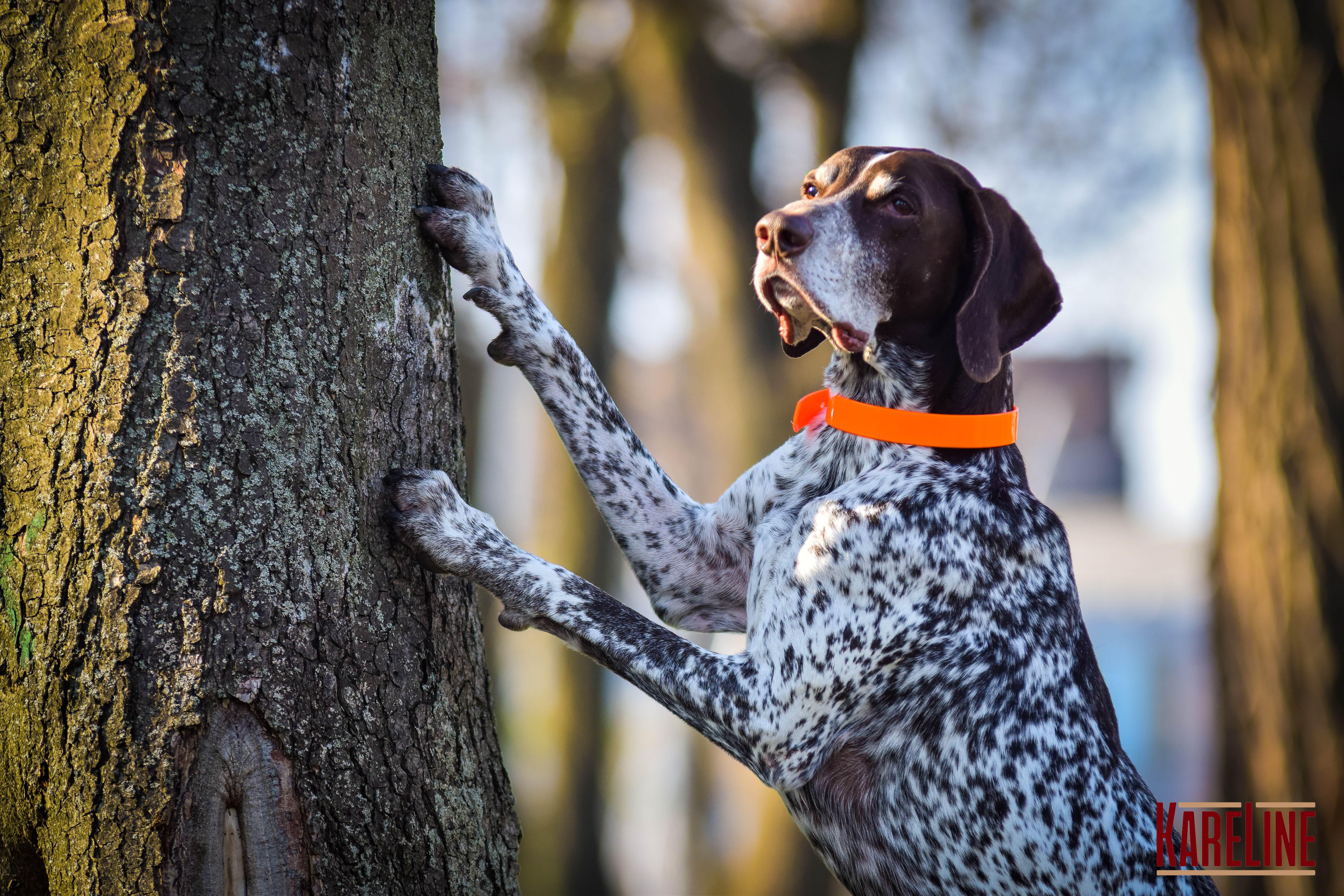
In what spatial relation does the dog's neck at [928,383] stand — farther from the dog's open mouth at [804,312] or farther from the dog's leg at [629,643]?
the dog's leg at [629,643]

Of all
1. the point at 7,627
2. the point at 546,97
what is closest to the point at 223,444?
the point at 7,627

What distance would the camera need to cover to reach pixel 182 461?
190 centimetres

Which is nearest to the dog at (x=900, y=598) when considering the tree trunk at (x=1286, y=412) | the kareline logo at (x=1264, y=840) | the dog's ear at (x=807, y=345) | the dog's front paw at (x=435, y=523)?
the dog's front paw at (x=435, y=523)

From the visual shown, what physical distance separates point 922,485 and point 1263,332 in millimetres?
1882

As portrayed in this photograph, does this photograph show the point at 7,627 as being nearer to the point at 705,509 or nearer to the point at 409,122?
the point at 409,122

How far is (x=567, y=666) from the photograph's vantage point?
9734mm

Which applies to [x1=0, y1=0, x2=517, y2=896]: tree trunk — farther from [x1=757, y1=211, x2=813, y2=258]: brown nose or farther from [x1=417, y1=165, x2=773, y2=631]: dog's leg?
[x1=757, y1=211, x2=813, y2=258]: brown nose

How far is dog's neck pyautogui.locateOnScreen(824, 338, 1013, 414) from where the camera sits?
8.83 feet

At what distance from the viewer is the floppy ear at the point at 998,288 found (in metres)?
2.57

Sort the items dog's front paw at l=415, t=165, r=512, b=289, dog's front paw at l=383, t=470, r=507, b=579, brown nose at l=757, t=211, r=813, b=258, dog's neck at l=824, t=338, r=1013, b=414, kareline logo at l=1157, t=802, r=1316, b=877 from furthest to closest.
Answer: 1. kareline logo at l=1157, t=802, r=1316, b=877
2. dog's neck at l=824, t=338, r=1013, b=414
3. brown nose at l=757, t=211, r=813, b=258
4. dog's front paw at l=415, t=165, r=512, b=289
5. dog's front paw at l=383, t=470, r=507, b=579

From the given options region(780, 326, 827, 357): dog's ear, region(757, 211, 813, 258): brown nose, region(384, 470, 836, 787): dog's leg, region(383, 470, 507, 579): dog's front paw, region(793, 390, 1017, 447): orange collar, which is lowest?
region(384, 470, 836, 787): dog's leg

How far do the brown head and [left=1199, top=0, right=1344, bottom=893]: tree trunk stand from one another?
1378 mm

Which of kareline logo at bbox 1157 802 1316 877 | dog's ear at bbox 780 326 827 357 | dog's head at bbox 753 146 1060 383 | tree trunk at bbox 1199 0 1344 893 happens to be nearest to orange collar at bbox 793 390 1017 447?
dog's head at bbox 753 146 1060 383

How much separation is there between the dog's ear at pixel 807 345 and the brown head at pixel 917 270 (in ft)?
0.62
